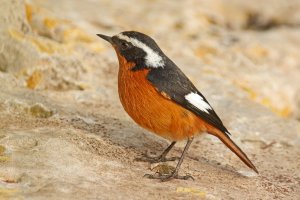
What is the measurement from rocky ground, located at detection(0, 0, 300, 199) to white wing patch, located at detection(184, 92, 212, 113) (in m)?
0.69

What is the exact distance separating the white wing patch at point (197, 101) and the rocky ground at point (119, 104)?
0.69m

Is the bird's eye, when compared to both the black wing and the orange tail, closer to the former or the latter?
the black wing

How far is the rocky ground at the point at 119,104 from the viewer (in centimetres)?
596

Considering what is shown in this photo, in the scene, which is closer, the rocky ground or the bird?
the rocky ground

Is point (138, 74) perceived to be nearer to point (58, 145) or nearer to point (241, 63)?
point (58, 145)

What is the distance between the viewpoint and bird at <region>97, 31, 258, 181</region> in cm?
675

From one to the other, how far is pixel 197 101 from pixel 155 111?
545 millimetres

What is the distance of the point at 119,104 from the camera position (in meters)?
8.41

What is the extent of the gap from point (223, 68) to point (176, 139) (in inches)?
132

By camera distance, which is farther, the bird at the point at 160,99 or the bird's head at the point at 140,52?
the bird's head at the point at 140,52

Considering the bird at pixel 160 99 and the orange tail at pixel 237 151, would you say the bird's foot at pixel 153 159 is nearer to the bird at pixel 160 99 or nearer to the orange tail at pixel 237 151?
the bird at pixel 160 99

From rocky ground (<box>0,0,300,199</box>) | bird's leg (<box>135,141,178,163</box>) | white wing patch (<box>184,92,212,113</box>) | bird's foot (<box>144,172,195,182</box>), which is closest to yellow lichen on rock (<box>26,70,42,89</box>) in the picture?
rocky ground (<box>0,0,300,199</box>)

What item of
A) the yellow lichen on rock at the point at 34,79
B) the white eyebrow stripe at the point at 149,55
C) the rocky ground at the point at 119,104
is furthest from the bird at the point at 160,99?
the yellow lichen on rock at the point at 34,79

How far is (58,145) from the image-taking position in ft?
20.8
